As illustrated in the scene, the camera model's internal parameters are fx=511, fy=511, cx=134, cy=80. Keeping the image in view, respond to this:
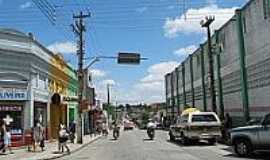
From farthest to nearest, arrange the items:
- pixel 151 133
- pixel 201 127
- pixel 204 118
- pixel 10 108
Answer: pixel 151 133, pixel 204 118, pixel 201 127, pixel 10 108

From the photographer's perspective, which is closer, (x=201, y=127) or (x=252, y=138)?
(x=252, y=138)

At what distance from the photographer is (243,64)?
117 feet

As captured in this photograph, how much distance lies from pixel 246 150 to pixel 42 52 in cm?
1771

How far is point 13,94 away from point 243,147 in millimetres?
14122

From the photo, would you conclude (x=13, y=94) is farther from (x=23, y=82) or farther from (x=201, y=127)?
(x=201, y=127)

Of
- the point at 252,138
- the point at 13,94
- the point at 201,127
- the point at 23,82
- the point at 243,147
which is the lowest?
the point at 243,147

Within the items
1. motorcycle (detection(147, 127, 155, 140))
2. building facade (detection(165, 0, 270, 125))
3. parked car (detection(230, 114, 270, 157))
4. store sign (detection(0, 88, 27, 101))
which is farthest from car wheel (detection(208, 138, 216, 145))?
store sign (detection(0, 88, 27, 101))

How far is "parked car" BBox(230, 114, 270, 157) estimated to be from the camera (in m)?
19.6

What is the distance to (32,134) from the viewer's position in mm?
28641

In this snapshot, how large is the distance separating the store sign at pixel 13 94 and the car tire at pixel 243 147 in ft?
44.5

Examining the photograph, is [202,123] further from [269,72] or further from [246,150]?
[246,150]

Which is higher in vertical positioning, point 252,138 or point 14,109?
point 14,109

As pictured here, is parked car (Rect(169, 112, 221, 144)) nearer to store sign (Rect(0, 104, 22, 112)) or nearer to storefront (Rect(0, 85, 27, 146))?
storefront (Rect(0, 85, 27, 146))

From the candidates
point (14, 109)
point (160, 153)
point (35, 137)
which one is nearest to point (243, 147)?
point (160, 153)
